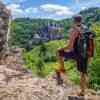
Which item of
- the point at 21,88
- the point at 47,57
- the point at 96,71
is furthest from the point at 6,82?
the point at 47,57

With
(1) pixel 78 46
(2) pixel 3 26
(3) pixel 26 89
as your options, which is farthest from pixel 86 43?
(3) pixel 26 89

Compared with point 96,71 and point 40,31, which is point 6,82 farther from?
point 40,31

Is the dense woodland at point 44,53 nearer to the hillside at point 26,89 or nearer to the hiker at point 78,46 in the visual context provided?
the hiker at point 78,46

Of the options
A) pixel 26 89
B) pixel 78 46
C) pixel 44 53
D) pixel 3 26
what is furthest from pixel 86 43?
pixel 44 53

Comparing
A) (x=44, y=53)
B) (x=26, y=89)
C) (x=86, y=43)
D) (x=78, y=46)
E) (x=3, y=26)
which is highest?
(x=3, y=26)

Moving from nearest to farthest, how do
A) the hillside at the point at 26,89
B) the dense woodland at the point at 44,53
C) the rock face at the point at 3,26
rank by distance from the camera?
the hillside at the point at 26,89 → the rock face at the point at 3,26 → the dense woodland at the point at 44,53

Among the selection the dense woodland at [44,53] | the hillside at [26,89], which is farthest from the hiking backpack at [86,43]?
the hillside at [26,89]

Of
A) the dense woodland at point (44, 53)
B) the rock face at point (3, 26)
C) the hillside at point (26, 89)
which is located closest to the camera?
the hillside at point (26, 89)

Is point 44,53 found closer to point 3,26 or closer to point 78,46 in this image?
point 78,46

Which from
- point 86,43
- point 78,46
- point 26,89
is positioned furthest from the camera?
point 78,46

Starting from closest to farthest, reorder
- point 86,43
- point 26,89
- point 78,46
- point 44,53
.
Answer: point 26,89 < point 86,43 < point 78,46 < point 44,53

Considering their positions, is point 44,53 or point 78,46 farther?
point 44,53

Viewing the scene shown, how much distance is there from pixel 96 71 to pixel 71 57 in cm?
1873

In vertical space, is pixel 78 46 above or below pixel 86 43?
below
